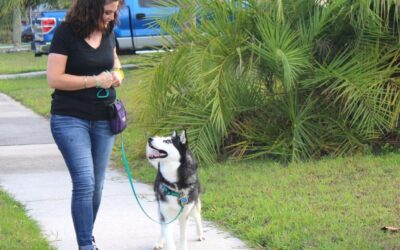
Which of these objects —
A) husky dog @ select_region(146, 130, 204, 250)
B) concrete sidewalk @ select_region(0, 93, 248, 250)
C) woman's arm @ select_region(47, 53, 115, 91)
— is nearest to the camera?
woman's arm @ select_region(47, 53, 115, 91)

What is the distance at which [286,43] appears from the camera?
870 cm

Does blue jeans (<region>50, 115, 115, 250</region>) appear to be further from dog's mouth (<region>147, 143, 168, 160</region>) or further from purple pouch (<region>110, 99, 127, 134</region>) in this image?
dog's mouth (<region>147, 143, 168, 160</region>)

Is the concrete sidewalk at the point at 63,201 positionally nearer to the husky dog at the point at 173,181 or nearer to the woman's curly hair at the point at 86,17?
the husky dog at the point at 173,181

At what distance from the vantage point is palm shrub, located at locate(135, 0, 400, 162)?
8.64m

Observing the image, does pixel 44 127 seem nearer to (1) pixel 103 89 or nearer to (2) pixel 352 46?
(2) pixel 352 46

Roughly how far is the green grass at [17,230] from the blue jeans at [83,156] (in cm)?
80

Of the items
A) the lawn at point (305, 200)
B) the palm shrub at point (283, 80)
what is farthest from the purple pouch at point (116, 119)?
the palm shrub at point (283, 80)

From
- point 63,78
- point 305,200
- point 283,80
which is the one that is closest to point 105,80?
point 63,78

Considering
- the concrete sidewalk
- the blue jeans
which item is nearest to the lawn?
the concrete sidewalk

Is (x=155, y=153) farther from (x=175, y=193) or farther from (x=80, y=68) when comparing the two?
(x=80, y=68)

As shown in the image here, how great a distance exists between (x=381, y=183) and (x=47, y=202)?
3275mm

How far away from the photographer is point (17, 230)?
6277 millimetres

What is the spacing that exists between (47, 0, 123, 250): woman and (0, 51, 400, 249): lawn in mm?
1487

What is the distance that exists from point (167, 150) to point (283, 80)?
3.75m
